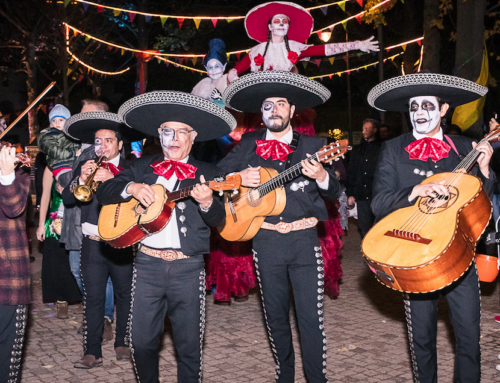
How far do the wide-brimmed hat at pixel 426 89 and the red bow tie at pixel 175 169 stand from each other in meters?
1.60

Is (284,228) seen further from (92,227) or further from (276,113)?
(92,227)

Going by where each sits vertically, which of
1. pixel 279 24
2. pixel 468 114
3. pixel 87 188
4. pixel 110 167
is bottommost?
pixel 87 188

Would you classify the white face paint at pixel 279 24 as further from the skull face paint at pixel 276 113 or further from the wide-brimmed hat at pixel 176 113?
the wide-brimmed hat at pixel 176 113

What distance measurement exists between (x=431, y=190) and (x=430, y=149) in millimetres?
482

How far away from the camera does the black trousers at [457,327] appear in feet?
13.0

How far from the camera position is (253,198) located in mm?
4508

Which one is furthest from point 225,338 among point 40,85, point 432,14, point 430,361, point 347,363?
point 40,85

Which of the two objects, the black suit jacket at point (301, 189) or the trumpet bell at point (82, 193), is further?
the trumpet bell at point (82, 193)

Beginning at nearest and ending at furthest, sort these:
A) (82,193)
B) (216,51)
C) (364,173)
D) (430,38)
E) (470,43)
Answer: (82,193) < (216,51) < (364,173) < (470,43) < (430,38)

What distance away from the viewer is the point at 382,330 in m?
6.32

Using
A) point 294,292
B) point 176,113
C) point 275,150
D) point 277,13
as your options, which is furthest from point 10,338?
point 277,13

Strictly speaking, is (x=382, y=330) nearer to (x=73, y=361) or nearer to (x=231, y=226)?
(x=231, y=226)

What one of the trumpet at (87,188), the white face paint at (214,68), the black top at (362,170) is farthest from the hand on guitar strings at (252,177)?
the black top at (362,170)

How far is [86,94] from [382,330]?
34732 millimetres
